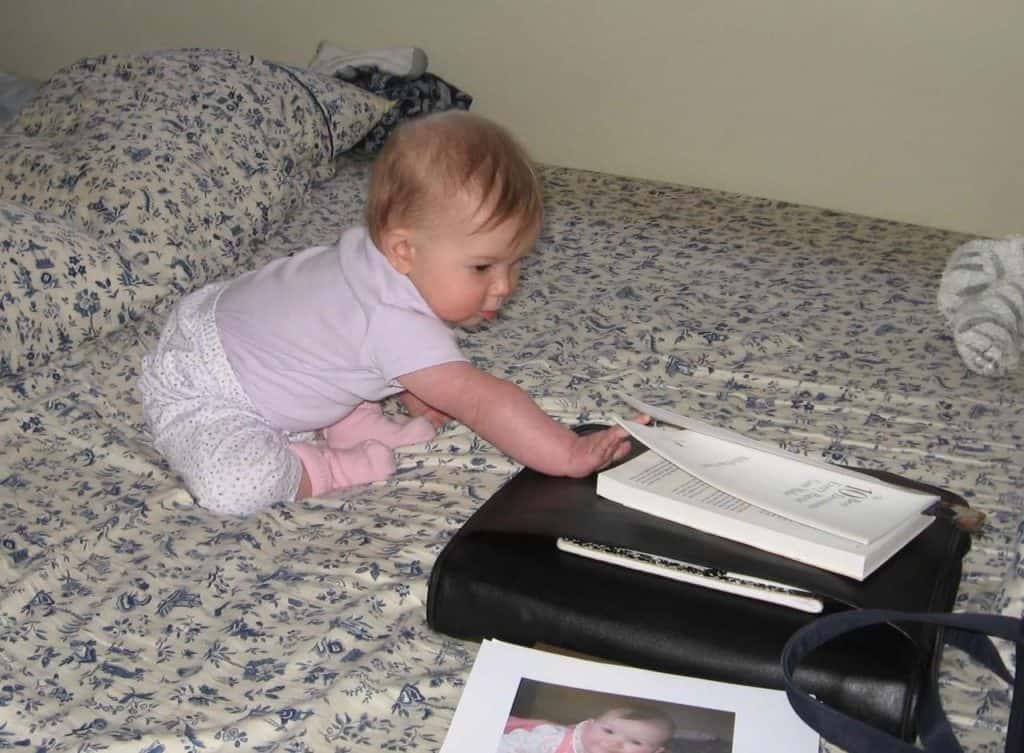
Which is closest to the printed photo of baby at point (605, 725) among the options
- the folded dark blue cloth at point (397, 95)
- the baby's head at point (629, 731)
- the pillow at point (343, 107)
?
the baby's head at point (629, 731)

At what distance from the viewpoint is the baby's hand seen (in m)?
1.32

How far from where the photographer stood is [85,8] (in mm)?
3209

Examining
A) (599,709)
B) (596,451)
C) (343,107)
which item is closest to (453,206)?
(596,451)

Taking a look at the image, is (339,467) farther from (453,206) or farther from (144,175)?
(144,175)

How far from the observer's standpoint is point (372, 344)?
1.45m

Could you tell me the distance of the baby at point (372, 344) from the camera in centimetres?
138

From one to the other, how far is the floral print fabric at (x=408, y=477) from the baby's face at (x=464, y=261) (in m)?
0.21

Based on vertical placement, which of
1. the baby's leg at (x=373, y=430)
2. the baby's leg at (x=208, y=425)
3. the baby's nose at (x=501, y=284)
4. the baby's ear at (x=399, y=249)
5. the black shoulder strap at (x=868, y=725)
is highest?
the baby's ear at (x=399, y=249)

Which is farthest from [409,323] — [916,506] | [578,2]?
[578,2]

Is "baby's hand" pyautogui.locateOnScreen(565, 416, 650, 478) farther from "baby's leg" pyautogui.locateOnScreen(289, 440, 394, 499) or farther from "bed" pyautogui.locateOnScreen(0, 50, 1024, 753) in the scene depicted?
"baby's leg" pyautogui.locateOnScreen(289, 440, 394, 499)

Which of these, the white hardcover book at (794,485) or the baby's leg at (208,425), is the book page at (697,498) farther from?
the baby's leg at (208,425)

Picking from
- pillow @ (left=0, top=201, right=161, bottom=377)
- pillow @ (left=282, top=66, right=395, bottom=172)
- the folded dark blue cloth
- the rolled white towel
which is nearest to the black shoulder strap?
the rolled white towel

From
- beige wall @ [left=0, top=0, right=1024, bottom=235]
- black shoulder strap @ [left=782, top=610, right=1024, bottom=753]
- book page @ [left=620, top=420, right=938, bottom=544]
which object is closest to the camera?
black shoulder strap @ [left=782, top=610, right=1024, bottom=753]

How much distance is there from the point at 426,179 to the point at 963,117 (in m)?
1.68
